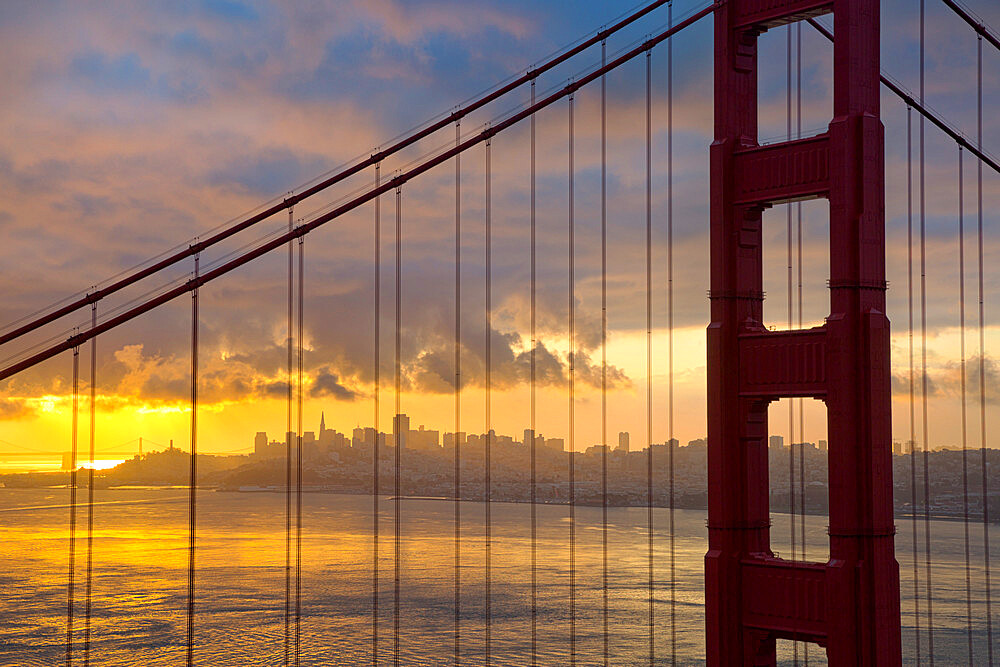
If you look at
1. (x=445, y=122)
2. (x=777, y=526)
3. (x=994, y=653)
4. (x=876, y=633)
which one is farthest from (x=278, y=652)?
(x=777, y=526)

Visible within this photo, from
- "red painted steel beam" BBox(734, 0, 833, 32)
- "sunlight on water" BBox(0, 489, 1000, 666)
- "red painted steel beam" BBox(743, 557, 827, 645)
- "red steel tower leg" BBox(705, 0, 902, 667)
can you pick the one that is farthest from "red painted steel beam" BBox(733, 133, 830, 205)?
"sunlight on water" BBox(0, 489, 1000, 666)

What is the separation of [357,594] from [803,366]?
8921 cm

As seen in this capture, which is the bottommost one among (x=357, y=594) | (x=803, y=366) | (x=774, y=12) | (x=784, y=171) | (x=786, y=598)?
(x=357, y=594)

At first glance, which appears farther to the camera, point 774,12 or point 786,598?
point 774,12

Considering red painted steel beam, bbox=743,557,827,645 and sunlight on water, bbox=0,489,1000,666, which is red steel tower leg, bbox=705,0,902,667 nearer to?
red painted steel beam, bbox=743,557,827,645

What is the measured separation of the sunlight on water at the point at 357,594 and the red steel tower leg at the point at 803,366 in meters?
55.5

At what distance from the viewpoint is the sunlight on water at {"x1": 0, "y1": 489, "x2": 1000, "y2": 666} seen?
76375mm

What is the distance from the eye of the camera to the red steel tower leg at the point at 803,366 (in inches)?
654

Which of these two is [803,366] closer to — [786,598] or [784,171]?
[784,171]

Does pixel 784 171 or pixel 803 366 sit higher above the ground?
pixel 784 171

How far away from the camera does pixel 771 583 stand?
17609 millimetres

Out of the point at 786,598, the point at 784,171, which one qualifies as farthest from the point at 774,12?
the point at 786,598

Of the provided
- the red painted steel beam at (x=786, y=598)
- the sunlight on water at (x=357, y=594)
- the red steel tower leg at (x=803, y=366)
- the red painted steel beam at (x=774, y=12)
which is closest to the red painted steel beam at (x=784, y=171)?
the red steel tower leg at (x=803, y=366)

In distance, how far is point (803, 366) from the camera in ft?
56.7
